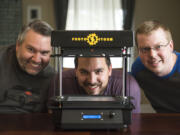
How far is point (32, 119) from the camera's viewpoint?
101 cm

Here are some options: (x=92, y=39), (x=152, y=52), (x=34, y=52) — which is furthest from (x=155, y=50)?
(x=34, y=52)

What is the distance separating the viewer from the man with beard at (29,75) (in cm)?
146

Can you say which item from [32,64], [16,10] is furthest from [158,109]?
[16,10]

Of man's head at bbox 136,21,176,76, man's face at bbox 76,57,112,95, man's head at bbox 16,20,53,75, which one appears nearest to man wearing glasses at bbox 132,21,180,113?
man's head at bbox 136,21,176,76

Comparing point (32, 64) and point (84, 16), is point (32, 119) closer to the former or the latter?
point (32, 64)

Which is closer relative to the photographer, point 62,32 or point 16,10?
point 62,32

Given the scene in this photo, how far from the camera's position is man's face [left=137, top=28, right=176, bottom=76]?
54.2 inches

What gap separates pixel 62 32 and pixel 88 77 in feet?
1.37

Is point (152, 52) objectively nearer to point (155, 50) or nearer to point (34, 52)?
point (155, 50)

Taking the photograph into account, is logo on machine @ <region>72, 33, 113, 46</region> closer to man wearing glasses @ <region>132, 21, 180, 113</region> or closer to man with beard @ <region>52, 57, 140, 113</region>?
man with beard @ <region>52, 57, 140, 113</region>

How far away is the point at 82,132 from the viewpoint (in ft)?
2.82

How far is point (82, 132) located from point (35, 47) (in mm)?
745

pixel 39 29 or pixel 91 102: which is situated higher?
pixel 39 29

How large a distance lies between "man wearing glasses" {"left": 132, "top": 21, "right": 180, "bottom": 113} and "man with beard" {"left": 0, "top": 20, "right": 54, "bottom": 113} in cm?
56
